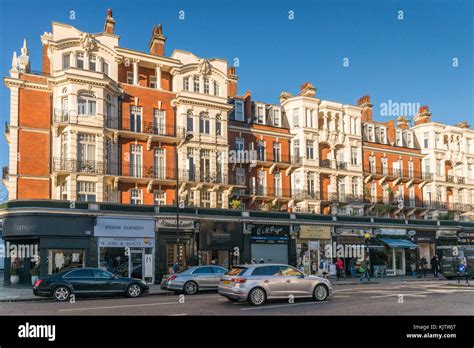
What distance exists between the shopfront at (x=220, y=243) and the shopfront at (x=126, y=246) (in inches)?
155

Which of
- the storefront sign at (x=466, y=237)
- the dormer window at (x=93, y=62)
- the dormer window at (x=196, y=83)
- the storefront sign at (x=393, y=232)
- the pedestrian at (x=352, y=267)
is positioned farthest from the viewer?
the storefront sign at (x=466, y=237)

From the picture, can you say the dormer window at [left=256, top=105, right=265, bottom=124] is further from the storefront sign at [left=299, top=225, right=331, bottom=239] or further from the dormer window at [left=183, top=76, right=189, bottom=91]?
the storefront sign at [left=299, top=225, right=331, bottom=239]

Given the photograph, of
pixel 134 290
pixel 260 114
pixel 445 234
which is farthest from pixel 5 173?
pixel 445 234

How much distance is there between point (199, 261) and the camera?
1342 inches

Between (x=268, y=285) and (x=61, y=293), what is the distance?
9380 millimetres

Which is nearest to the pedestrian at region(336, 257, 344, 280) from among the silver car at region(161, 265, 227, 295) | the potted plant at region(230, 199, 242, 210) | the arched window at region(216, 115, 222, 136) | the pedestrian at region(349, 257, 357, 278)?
the pedestrian at region(349, 257, 357, 278)

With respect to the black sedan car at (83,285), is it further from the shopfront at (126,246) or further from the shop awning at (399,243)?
the shop awning at (399,243)

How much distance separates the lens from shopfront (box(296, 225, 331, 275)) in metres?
38.8

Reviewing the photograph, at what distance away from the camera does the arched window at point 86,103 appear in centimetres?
3262

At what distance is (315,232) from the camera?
3959cm

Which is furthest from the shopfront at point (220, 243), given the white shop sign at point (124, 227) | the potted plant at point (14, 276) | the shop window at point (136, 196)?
the potted plant at point (14, 276)

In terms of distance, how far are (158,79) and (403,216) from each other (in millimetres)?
29162

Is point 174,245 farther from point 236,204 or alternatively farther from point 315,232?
point 315,232
